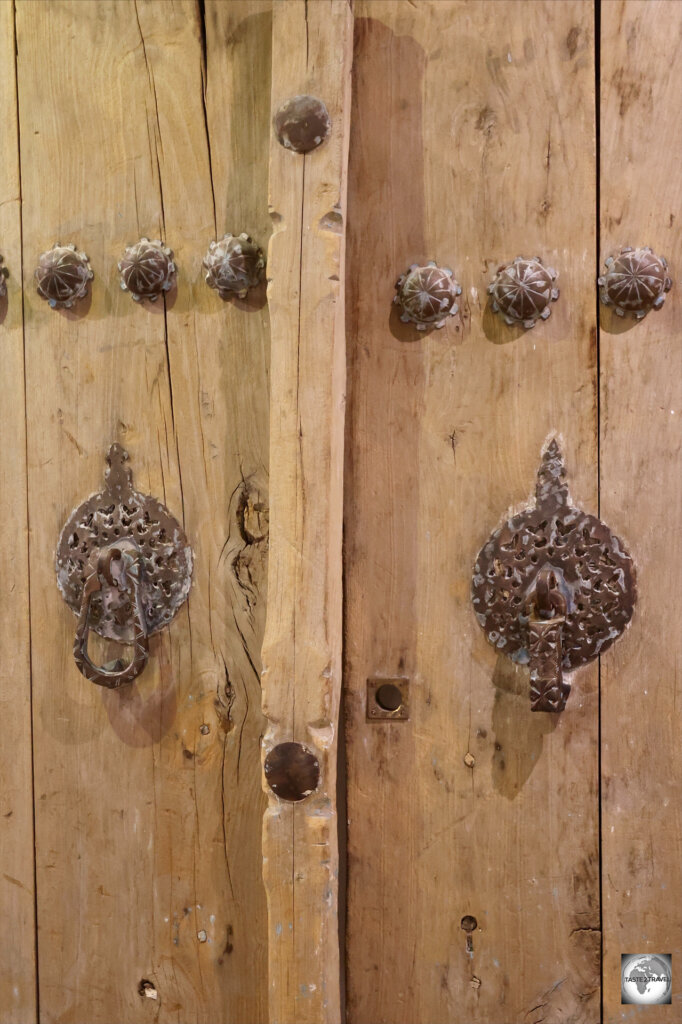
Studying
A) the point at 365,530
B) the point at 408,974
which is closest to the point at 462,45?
the point at 365,530

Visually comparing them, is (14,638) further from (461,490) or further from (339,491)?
(461,490)

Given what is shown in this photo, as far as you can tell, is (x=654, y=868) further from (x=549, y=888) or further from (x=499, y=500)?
(x=499, y=500)

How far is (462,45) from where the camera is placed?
32.5 inches

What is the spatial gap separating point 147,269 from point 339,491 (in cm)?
35

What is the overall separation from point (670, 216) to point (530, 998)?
2.92 ft

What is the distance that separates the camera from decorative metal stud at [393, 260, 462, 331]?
2.67ft

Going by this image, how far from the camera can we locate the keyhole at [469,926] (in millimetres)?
833

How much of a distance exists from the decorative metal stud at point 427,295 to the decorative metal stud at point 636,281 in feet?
0.54

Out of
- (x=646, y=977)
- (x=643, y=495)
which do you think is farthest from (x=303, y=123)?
(x=646, y=977)

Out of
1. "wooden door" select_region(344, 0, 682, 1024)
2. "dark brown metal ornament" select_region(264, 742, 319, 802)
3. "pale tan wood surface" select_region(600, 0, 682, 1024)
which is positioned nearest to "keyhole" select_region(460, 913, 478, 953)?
"wooden door" select_region(344, 0, 682, 1024)

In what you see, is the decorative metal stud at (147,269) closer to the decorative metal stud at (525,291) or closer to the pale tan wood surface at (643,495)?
the decorative metal stud at (525,291)

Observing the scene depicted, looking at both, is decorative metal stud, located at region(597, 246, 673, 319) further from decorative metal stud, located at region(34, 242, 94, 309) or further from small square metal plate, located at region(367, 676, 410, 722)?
decorative metal stud, located at region(34, 242, 94, 309)

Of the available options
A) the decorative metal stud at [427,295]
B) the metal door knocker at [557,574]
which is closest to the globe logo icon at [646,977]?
the metal door knocker at [557,574]

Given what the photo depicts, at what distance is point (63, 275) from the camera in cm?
87
